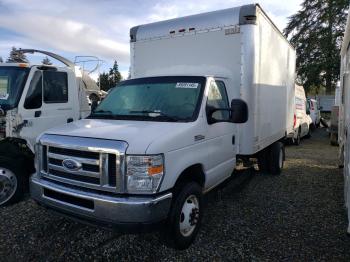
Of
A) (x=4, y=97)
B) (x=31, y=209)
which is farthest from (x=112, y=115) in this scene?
(x=4, y=97)

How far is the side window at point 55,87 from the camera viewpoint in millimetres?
6410

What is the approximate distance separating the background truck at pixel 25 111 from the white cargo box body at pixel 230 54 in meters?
1.52

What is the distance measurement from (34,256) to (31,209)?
1.52 metres

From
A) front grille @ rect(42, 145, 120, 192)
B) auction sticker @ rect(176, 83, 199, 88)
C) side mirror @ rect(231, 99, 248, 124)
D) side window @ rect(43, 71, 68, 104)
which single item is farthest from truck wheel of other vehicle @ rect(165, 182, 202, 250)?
side window @ rect(43, 71, 68, 104)

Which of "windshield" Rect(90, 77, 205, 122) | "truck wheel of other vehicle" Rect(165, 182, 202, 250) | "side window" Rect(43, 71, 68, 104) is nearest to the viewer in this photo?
"truck wheel of other vehicle" Rect(165, 182, 202, 250)

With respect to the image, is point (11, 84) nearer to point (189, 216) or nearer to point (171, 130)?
point (171, 130)

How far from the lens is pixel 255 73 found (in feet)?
18.7

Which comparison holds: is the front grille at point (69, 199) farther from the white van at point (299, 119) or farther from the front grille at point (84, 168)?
the white van at point (299, 119)

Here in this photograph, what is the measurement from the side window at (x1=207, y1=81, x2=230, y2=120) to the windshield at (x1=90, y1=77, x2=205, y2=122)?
8.4 inches

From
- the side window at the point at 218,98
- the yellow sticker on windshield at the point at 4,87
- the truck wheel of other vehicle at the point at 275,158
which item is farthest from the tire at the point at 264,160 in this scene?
the yellow sticker on windshield at the point at 4,87

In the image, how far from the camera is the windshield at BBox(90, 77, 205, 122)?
4.37m

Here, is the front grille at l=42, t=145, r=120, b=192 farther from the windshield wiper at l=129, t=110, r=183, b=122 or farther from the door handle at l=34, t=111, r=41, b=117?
the door handle at l=34, t=111, r=41, b=117

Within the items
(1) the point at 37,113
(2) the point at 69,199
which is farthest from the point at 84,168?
(1) the point at 37,113

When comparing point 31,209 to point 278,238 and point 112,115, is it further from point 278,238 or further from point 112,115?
point 278,238
